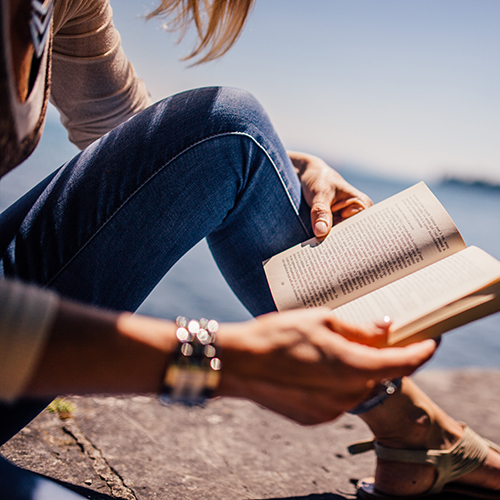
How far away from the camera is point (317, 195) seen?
0.69 metres

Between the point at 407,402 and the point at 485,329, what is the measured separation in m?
2.66

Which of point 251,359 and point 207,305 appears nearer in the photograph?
point 251,359

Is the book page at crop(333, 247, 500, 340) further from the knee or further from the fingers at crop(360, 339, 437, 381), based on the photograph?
the knee

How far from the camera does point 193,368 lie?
0.33 metres

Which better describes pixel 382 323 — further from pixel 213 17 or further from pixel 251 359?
pixel 213 17

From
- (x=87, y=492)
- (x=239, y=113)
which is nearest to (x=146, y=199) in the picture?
(x=239, y=113)

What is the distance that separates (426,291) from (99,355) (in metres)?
0.36

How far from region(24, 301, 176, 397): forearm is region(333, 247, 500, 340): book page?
0.75 feet

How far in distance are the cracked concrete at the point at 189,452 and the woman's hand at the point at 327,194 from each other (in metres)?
0.49

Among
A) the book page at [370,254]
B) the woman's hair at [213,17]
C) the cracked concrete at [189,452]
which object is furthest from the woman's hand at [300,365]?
the woman's hair at [213,17]

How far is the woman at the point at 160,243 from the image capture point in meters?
0.32

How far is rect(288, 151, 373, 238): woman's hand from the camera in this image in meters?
0.66

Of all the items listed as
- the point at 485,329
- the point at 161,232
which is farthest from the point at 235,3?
the point at 485,329

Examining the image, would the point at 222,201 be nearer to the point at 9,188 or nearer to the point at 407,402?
the point at 407,402
